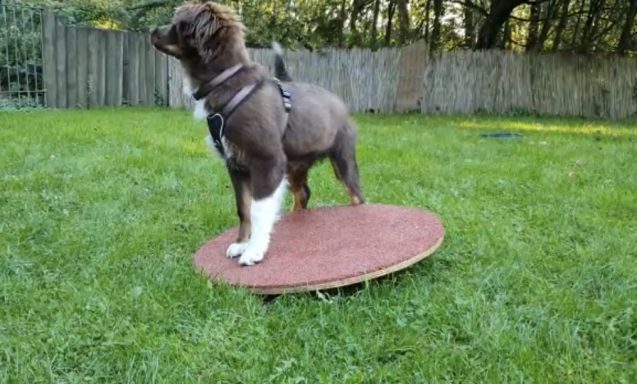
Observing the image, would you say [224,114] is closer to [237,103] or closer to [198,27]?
[237,103]

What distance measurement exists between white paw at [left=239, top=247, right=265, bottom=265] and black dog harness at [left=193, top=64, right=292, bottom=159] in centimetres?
57

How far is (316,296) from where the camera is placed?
9.69 ft

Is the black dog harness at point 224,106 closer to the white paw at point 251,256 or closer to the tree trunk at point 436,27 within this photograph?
the white paw at point 251,256

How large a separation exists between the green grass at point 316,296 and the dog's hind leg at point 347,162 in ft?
2.39

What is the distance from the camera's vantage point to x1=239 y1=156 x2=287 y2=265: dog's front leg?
3.27 meters

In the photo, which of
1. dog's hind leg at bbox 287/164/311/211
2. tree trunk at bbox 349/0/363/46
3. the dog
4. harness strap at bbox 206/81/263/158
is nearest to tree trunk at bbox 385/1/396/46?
tree trunk at bbox 349/0/363/46

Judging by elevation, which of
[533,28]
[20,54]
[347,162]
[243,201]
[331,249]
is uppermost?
[533,28]

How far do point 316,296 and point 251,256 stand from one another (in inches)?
21.4

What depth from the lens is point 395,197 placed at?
5176mm

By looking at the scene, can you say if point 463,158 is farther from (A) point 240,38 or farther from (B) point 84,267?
(B) point 84,267

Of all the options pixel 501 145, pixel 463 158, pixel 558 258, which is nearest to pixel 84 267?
pixel 558 258

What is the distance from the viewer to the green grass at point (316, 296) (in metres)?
2.36

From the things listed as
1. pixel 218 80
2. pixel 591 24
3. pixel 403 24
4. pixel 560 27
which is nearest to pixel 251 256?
pixel 218 80

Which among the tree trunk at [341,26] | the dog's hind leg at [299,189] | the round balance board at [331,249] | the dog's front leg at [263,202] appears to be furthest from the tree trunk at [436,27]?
the dog's front leg at [263,202]
